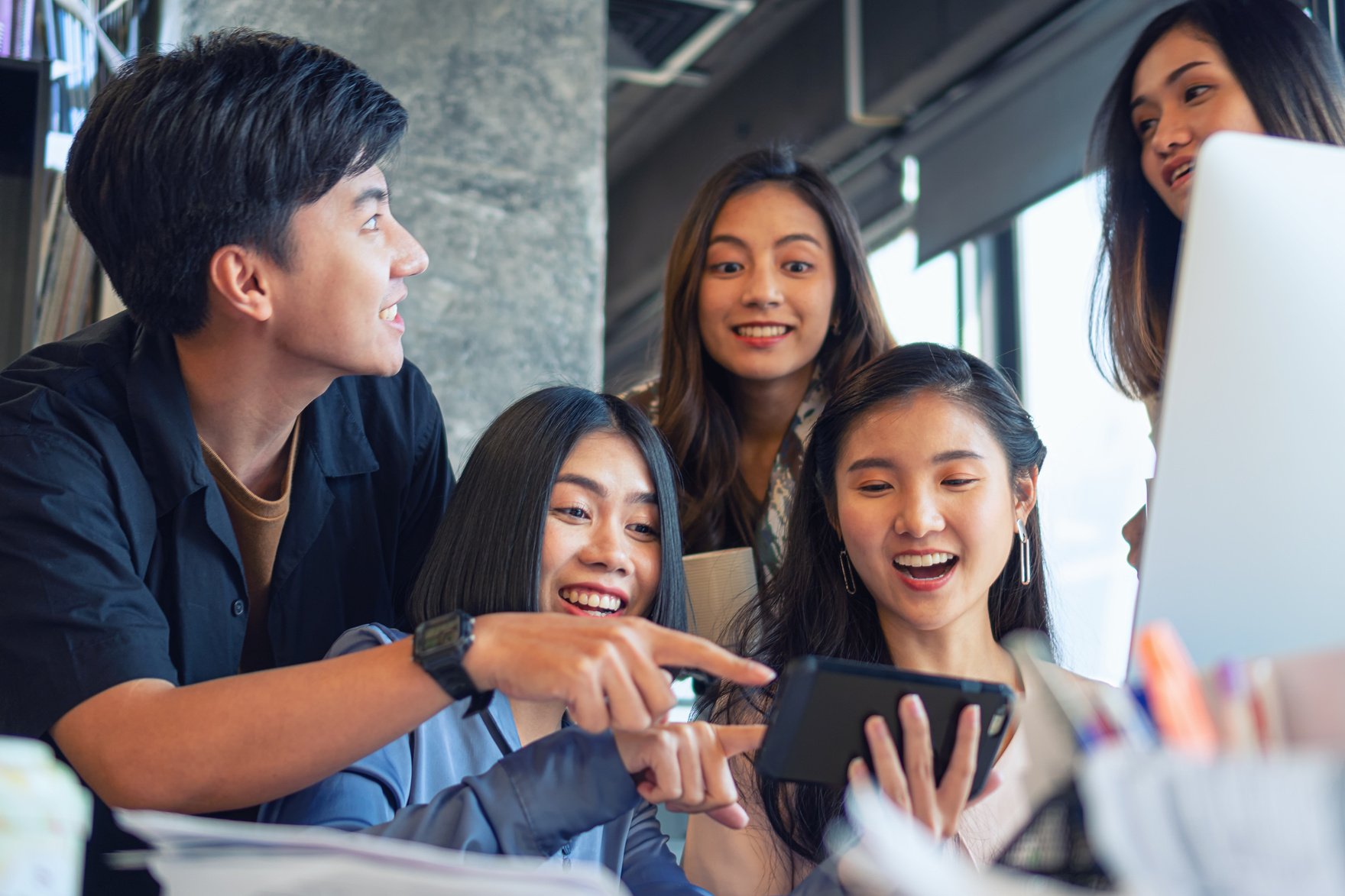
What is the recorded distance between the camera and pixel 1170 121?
6.88 feet

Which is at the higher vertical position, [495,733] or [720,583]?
[720,583]

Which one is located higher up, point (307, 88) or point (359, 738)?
point (307, 88)

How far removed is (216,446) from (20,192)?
0.82 metres

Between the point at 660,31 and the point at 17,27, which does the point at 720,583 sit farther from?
the point at 660,31

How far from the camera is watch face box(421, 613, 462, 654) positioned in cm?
103

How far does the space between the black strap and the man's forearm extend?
38 cm

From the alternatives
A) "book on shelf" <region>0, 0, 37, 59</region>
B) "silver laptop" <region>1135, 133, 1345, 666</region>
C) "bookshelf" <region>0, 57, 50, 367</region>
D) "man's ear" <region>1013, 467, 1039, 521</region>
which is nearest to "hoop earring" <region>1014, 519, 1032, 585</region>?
"man's ear" <region>1013, 467, 1039, 521</region>

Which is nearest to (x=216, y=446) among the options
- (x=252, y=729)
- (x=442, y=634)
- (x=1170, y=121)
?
(x=252, y=729)

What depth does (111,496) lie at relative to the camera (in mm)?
1477

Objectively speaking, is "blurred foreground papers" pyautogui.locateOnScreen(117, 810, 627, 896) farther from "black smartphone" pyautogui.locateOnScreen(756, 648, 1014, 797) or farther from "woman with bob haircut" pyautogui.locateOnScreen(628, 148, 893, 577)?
"woman with bob haircut" pyautogui.locateOnScreen(628, 148, 893, 577)

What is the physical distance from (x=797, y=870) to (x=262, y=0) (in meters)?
2.02

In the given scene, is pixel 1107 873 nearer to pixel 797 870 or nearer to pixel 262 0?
pixel 797 870

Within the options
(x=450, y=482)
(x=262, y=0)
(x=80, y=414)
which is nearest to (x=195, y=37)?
(x=80, y=414)

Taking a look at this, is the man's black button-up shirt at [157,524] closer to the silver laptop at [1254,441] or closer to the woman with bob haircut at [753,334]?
the woman with bob haircut at [753,334]
